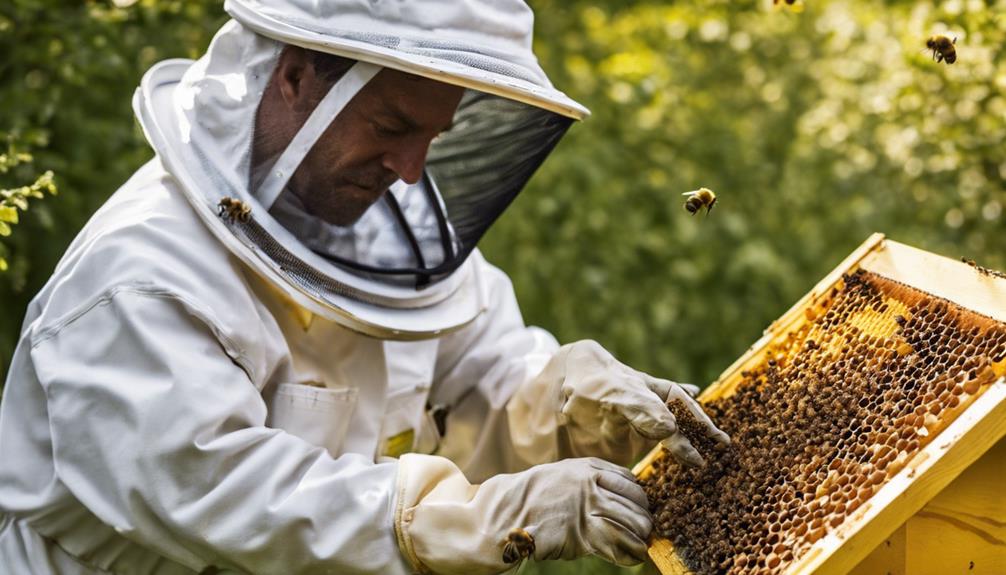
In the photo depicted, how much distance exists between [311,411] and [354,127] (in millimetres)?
746

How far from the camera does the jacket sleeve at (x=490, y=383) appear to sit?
351cm

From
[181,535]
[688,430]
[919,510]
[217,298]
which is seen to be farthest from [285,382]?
[919,510]

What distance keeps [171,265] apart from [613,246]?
462 cm

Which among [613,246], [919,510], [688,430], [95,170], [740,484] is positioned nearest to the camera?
[919,510]

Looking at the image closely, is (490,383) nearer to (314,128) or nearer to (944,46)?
(314,128)

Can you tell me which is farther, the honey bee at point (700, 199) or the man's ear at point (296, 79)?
the honey bee at point (700, 199)

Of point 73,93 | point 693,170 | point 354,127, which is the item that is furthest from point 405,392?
point 693,170

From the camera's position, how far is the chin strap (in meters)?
2.76

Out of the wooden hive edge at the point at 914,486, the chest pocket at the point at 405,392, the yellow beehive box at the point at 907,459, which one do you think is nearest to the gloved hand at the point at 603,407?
the yellow beehive box at the point at 907,459

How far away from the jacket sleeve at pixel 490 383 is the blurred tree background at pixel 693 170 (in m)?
1.95

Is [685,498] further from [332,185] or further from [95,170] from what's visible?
[95,170]

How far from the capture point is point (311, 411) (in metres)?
2.95

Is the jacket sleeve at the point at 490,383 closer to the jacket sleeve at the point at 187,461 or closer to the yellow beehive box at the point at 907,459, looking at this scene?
the yellow beehive box at the point at 907,459

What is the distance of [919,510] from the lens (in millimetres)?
2436
